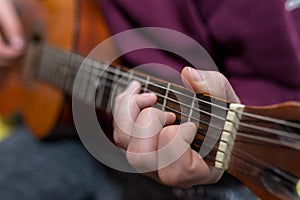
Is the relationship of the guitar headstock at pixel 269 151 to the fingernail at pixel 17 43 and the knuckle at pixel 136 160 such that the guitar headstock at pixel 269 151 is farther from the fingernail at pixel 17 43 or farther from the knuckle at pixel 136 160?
the fingernail at pixel 17 43

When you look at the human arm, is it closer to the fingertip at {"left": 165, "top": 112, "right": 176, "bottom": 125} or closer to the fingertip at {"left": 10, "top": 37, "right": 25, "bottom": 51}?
the fingertip at {"left": 10, "top": 37, "right": 25, "bottom": 51}

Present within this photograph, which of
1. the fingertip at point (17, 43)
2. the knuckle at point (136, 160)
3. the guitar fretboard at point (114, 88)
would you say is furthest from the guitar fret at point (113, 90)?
the fingertip at point (17, 43)

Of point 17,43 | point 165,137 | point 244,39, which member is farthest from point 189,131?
point 17,43

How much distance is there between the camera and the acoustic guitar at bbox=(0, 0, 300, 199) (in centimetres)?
39

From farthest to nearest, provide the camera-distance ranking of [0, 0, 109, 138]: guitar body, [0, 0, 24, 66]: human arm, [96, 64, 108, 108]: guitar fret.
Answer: [0, 0, 24, 66]: human arm
[0, 0, 109, 138]: guitar body
[96, 64, 108, 108]: guitar fret

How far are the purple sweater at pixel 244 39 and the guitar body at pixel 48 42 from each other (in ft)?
0.53

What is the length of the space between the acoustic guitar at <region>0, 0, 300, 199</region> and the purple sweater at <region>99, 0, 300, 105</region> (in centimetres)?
5

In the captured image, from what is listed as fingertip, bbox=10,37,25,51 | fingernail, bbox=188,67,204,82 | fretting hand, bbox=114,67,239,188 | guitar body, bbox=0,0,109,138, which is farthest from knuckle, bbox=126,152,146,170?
fingertip, bbox=10,37,25,51

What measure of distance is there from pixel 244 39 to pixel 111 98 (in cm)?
18

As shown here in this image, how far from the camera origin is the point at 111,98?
0.59m

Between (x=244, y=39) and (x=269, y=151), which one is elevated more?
(x=244, y=39)

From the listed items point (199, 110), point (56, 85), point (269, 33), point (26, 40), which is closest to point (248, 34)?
point (269, 33)

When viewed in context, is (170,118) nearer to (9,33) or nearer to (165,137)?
(165,137)

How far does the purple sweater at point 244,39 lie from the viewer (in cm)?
49
